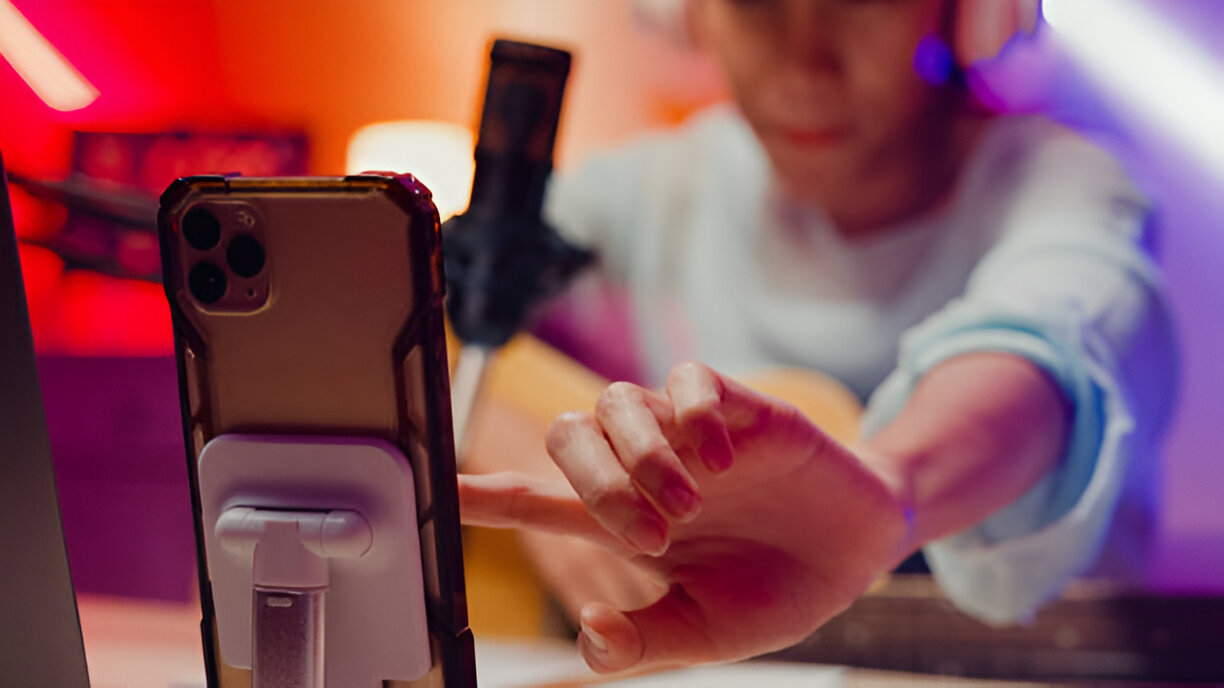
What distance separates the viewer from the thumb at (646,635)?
0.44 metres

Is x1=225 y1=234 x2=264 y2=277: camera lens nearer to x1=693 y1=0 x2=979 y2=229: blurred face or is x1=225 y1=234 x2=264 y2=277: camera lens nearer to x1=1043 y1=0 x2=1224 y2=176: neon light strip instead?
x1=693 y1=0 x2=979 y2=229: blurred face

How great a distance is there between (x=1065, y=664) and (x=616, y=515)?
975 millimetres

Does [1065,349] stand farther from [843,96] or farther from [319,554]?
[319,554]

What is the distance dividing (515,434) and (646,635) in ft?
2.75

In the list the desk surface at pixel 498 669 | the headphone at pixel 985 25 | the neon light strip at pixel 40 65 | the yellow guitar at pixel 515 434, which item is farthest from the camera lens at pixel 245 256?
the neon light strip at pixel 40 65

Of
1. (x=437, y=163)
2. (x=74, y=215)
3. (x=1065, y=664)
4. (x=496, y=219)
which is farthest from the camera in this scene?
(x=437, y=163)

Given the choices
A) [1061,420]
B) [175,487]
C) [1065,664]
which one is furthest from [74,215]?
[1065,664]

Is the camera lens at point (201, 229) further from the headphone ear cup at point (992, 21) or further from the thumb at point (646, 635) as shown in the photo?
the headphone ear cup at point (992, 21)

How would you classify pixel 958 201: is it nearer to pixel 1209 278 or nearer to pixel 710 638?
pixel 1209 278

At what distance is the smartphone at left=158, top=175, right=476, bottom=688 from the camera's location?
368 millimetres

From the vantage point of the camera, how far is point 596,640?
0.44m

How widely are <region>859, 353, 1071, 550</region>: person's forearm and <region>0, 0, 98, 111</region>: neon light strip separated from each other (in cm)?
142

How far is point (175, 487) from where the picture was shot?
157 cm

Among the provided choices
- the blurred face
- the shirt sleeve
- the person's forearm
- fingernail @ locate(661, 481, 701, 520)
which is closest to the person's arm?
fingernail @ locate(661, 481, 701, 520)
